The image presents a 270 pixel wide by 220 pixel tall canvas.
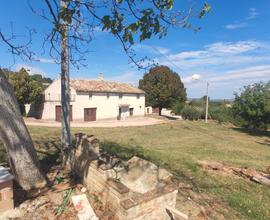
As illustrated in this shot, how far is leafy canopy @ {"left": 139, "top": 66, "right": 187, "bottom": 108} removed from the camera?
118 ft

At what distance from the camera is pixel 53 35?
13.4 feet

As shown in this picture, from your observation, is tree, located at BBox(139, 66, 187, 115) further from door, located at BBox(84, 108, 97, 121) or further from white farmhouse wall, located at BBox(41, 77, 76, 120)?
white farmhouse wall, located at BBox(41, 77, 76, 120)

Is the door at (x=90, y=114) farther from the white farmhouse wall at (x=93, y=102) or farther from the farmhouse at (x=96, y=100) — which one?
the white farmhouse wall at (x=93, y=102)

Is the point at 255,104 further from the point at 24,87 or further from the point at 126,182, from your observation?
the point at 24,87

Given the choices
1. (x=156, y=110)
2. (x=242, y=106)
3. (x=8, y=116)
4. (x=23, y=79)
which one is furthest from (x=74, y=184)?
(x=156, y=110)

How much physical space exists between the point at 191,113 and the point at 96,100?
14.6m

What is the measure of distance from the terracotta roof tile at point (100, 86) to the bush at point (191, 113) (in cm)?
765

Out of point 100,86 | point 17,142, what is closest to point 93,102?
point 100,86

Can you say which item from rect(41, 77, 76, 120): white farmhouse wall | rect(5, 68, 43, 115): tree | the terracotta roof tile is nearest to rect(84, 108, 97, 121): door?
the terracotta roof tile

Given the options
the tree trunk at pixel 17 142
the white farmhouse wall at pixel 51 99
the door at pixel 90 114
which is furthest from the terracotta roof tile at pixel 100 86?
the tree trunk at pixel 17 142

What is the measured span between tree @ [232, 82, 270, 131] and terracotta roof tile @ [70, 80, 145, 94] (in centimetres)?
1563

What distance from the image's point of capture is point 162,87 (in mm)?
35750

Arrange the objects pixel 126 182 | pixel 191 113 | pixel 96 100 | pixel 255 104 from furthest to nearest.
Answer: pixel 191 113, pixel 96 100, pixel 255 104, pixel 126 182

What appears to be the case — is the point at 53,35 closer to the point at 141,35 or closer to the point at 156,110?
the point at 141,35
